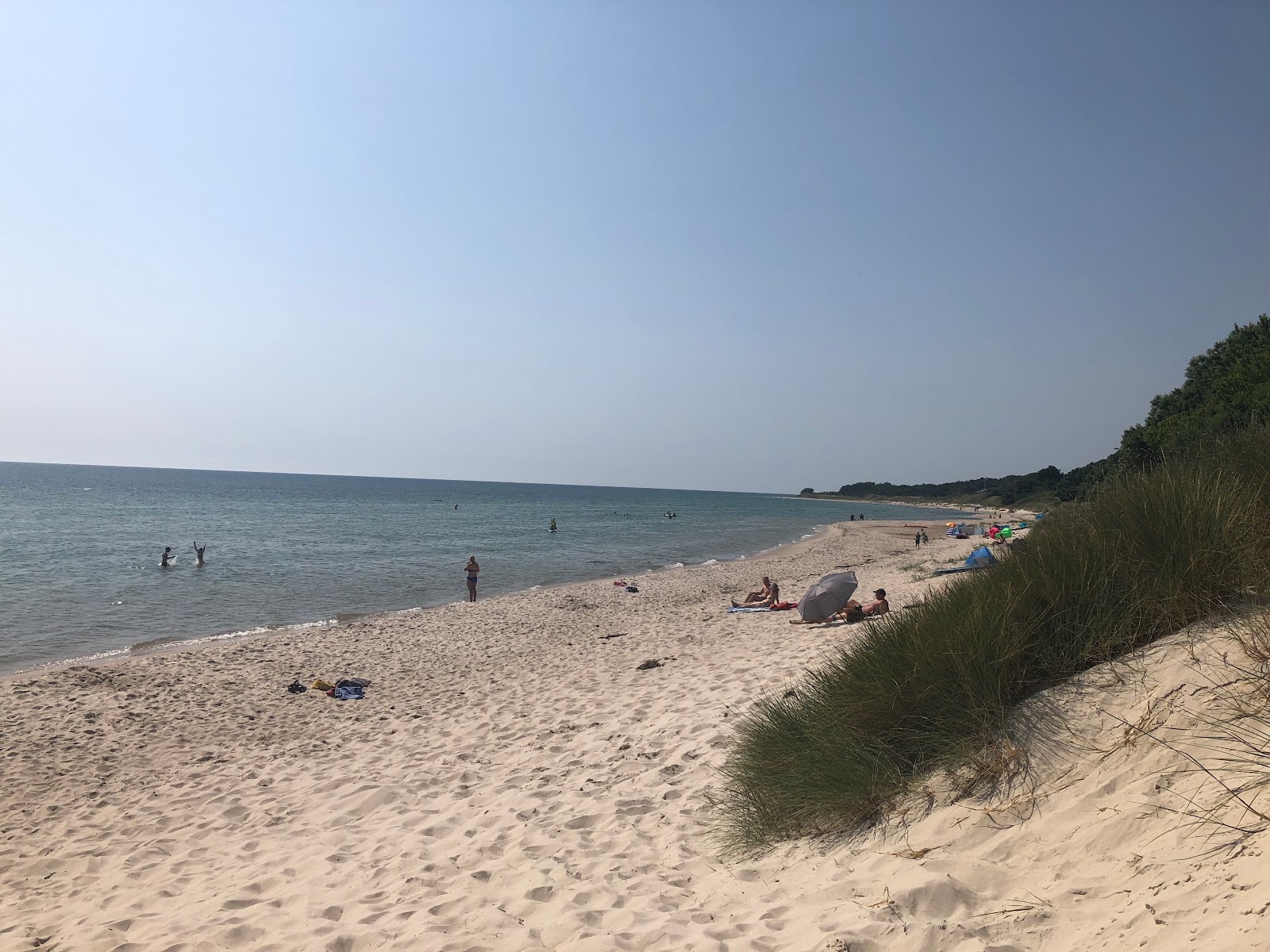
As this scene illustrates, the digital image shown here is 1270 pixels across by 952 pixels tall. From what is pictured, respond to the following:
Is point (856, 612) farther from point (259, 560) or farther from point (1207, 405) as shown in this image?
point (259, 560)

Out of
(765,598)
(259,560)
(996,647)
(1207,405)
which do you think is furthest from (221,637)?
(1207,405)

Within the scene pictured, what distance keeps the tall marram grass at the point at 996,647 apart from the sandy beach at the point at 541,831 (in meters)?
0.25

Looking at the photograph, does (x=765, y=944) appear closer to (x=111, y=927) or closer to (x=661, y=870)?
(x=661, y=870)

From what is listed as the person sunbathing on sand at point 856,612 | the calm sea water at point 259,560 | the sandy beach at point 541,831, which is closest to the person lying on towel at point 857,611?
the person sunbathing on sand at point 856,612

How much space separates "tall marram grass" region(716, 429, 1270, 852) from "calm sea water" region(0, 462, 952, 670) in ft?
52.5

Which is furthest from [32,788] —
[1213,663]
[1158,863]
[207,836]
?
[1213,663]

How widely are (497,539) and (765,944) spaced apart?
40746 millimetres

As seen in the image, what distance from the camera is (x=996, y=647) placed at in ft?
13.8

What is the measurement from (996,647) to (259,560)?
107 ft

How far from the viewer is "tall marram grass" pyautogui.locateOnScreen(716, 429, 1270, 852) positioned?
4059 millimetres

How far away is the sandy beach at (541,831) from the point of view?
9.64 feet

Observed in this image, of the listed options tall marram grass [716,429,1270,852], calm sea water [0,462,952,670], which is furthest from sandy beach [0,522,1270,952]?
calm sea water [0,462,952,670]

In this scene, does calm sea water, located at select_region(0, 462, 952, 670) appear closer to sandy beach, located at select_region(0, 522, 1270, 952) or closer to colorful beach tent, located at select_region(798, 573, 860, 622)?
sandy beach, located at select_region(0, 522, 1270, 952)

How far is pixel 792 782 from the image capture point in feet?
14.5
